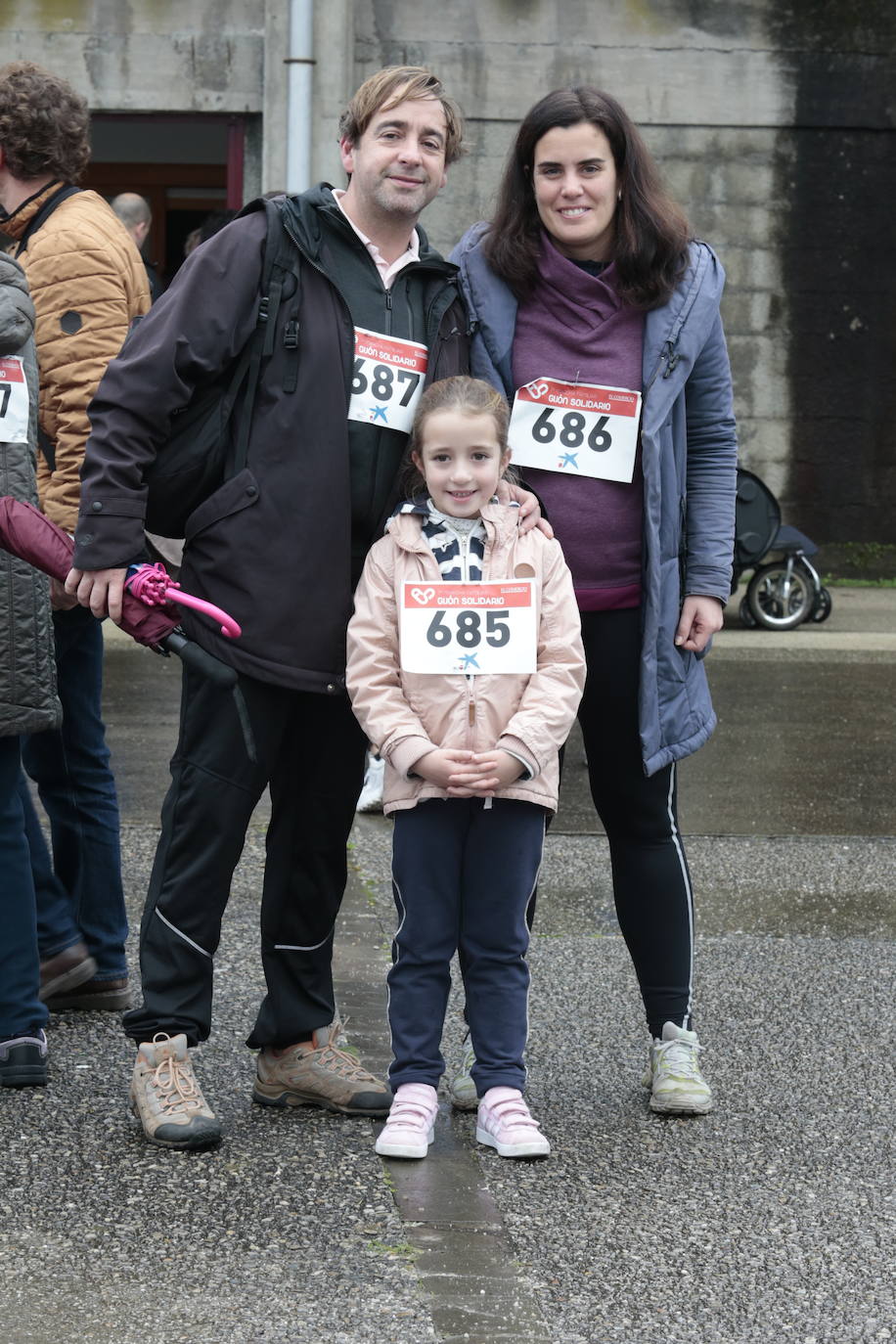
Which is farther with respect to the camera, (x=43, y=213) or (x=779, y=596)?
(x=779, y=596)

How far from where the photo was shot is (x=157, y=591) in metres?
3.22

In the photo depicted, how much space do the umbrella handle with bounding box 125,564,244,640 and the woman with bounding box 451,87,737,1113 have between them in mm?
728

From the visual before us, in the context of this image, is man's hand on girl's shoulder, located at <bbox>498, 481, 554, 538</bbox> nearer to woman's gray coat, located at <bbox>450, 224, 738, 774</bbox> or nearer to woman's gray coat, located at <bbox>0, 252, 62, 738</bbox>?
woman's gray coat, located at <bbox>450, 224, 738, 774</bbox>

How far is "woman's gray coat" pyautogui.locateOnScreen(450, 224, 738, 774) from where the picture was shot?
11.6 feet

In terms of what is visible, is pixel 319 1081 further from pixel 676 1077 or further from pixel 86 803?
pixel 86 803

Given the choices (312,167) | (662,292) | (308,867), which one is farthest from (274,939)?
(312,167)

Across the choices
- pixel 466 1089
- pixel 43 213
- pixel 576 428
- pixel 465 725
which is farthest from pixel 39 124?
pixel 466 1089

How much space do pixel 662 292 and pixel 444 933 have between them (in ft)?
4.20

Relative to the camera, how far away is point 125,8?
12.9 meters

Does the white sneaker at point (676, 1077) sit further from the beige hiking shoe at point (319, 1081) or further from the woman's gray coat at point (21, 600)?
the woman's gray coat at point (21, 600)

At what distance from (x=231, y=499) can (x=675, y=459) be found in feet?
2.91

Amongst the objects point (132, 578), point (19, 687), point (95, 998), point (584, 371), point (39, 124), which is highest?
point (39, 124)

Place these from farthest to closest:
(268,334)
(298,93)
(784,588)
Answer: (298,93) → (784,588) → (268,334)

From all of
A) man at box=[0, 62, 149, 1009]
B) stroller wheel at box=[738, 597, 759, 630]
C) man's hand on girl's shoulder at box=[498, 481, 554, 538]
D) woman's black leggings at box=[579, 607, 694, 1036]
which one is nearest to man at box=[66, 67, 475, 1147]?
man's hand on girl's shoulder at box=[498, 481, 554, 538]
